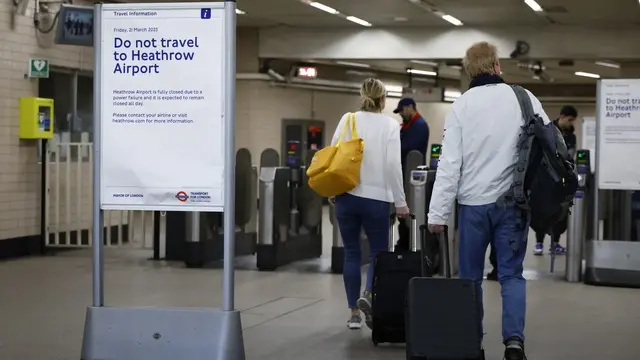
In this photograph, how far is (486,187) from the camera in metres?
5.15

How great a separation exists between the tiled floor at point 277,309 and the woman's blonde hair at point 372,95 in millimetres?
1503

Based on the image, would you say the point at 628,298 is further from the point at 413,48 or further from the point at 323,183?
the point at 413,48

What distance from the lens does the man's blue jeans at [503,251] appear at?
5117 millimetres

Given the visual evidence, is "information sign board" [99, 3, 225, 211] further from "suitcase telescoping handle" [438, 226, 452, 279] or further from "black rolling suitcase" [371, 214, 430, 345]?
"black rolling suitcase" [371, 214, 430, 345]

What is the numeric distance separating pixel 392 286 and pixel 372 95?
1.33 m

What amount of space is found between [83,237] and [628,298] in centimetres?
703

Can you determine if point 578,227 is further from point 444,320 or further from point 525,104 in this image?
point 444,320

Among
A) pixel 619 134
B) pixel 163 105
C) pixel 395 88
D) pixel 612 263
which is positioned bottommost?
pixel 612 263

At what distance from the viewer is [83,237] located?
1272cm


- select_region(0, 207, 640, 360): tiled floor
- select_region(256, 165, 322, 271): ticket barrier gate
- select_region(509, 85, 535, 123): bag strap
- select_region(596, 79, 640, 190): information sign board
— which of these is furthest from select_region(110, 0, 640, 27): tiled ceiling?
select_region(509, 85, 535, 123): bag strap

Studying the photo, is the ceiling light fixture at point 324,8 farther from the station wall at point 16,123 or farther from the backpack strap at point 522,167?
the backpack strap at point 522,167

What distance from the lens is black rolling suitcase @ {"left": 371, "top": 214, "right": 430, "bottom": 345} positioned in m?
6.02

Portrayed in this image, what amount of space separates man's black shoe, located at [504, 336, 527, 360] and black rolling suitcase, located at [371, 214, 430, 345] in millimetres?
1027

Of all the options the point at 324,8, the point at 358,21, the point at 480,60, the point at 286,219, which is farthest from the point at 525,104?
the point at 358,21
